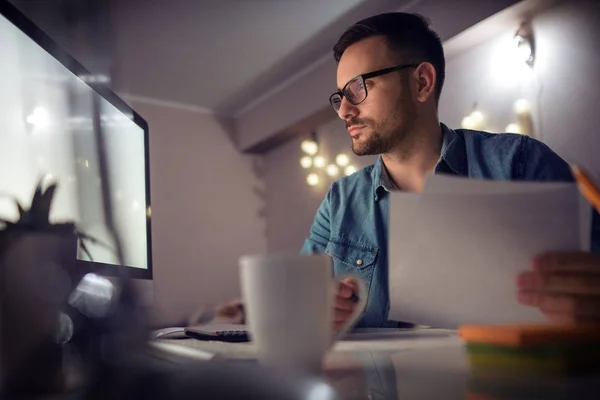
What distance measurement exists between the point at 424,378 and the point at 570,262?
20 cm

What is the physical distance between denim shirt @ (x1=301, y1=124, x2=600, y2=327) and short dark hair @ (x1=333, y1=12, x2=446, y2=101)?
16 centimetres

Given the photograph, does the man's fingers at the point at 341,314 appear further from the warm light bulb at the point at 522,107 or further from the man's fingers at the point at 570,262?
the warm light bulb at the point at 522,107

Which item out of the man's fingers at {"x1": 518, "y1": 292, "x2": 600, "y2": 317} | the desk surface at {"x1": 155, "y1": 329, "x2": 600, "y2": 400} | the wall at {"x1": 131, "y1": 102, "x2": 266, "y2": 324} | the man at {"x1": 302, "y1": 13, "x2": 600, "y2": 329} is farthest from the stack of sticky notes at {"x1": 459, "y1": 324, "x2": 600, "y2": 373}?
the man at {"x1": 302, "y1": 13, "x2": 600, "y2": 329}

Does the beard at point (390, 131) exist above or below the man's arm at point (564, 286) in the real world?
above

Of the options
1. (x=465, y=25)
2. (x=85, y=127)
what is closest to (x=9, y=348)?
(x=85, y=127)

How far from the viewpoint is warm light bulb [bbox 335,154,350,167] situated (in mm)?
1157

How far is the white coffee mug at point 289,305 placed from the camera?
0.86 feet

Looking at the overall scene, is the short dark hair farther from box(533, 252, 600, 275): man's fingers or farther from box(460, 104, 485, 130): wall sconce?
box(533, 252, 600, 275): man's fingers

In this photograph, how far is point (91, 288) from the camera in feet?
1.42

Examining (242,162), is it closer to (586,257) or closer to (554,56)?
(586,257)

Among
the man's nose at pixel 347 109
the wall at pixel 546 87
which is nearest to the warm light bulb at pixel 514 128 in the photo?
the wall at pixel 546 87

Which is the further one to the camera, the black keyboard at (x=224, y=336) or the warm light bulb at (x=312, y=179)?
the warm light bulb at (x=312, y=179)

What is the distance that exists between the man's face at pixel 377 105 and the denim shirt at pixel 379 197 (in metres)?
0.07

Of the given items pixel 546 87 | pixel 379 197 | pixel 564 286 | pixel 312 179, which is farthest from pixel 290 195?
pixel 546 87
